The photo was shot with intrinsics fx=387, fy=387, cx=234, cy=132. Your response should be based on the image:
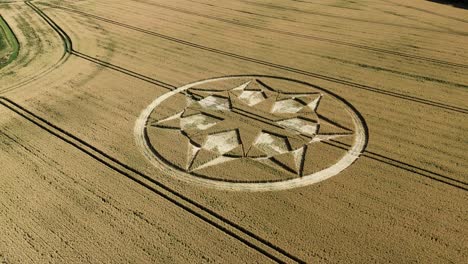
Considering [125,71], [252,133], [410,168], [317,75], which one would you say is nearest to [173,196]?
[252,133]

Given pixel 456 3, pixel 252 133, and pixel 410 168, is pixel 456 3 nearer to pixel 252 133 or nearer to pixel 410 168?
pixel 410 168

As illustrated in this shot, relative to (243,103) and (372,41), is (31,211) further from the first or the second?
(372,41)

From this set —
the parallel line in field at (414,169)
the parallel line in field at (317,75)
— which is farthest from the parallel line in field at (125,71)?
the parallel line in field at (414,169)

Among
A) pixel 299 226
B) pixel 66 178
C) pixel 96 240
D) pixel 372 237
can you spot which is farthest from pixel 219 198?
pixel 66 178

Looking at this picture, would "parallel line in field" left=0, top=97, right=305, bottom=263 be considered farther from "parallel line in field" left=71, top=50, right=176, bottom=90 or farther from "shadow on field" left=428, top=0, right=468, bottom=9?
"shadow on field" left=428, top=0, right=468, bottom=9

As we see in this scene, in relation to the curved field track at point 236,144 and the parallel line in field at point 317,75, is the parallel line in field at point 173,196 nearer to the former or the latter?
the curved field track at point 236,144

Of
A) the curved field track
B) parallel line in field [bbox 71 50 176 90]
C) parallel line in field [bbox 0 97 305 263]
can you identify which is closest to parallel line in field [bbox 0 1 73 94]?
the curved field track
